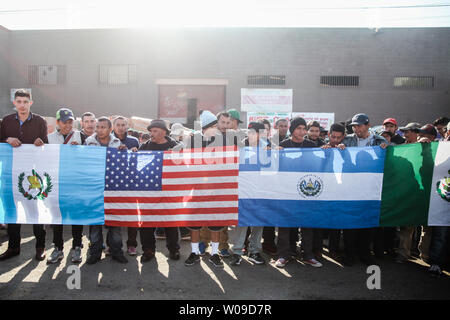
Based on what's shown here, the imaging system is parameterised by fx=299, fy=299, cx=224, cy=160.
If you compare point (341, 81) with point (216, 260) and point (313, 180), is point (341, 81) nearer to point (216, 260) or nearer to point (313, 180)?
point (313, 180)

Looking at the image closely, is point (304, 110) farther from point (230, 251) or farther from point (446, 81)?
point (230, 251)

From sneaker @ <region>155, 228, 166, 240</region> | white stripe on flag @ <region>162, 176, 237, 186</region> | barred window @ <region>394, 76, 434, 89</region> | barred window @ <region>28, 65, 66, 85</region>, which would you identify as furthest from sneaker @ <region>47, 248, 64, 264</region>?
barred window @ <region>394, 76, 434, 89</region>

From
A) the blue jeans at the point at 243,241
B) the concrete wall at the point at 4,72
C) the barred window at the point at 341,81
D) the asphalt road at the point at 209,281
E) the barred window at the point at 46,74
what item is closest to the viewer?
the asphalt road at the point at 209,281

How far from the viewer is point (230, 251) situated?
194 inches

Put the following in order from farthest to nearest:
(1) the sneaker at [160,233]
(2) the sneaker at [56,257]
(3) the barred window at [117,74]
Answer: (3) the barred window at [117,74], (1) the sneaker at [160,233], (2) the sneaker at [56,257]

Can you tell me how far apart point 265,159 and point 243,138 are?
2.03ft

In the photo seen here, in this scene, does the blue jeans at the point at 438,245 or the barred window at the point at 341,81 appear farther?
the barred window at the point at 341,81

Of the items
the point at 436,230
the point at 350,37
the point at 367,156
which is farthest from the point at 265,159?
the point at 350,37

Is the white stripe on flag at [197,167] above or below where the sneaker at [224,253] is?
above

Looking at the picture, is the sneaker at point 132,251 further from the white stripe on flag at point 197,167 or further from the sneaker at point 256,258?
the sneaker at point 256,258

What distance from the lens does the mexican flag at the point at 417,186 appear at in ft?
14.1

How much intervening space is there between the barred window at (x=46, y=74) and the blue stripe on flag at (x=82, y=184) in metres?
15.4

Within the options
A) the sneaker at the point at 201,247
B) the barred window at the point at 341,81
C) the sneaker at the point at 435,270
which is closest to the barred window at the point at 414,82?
the barred window at the point at 341,81

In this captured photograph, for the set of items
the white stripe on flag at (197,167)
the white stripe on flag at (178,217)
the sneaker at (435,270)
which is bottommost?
the sneaker at (435,270)
